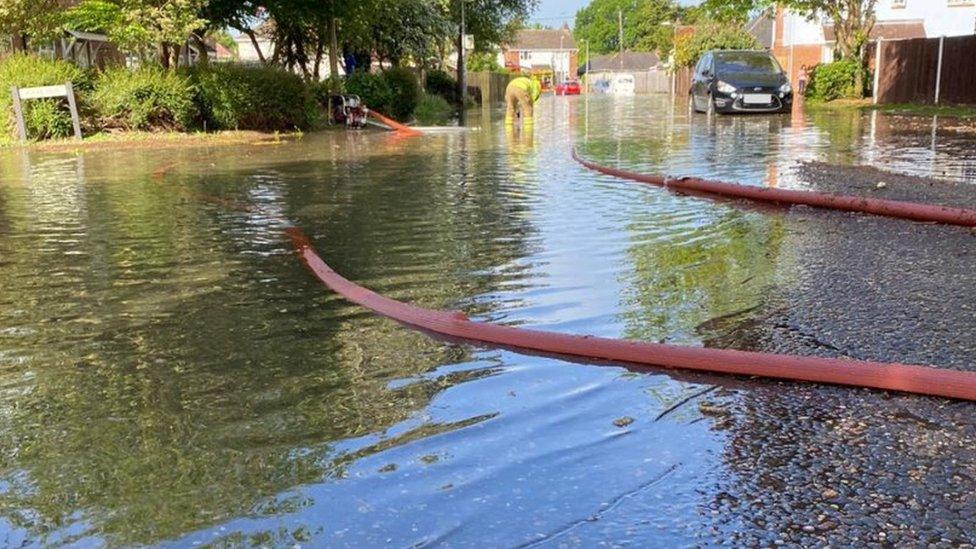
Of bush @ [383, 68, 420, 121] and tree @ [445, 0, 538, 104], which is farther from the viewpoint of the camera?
tree @ [445, 0, 538, 104]

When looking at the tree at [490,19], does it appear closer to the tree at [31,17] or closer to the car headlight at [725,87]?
the car headlight at [725,87]

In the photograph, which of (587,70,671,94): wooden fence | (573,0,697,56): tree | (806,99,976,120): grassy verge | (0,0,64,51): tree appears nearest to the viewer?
(0,0,64,51): tree

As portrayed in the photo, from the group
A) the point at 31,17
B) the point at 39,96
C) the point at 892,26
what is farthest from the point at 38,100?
the point at 892,26

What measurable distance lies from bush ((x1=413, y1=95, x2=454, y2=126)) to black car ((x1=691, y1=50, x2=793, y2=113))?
25.1ft

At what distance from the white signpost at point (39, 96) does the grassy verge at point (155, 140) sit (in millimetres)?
305

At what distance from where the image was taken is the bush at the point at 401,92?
90.9 feet

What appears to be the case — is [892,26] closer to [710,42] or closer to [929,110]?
[710,42]

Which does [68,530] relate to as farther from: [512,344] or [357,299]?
[357,299]

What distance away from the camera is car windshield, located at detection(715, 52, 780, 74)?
2398 centimetres

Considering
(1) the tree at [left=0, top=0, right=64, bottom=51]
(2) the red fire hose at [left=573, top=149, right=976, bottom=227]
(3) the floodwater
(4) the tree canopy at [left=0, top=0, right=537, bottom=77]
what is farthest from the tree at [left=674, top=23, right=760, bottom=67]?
(3) the floodwater

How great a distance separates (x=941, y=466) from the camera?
2910 millimetres

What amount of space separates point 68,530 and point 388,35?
31939 mm

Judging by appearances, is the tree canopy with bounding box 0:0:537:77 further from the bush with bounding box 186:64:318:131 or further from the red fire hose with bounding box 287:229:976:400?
the red fire hose with bounding box 287:229:976:400

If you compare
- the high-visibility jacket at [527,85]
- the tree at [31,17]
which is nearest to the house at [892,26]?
the high-visibility jacket at [527,85]
